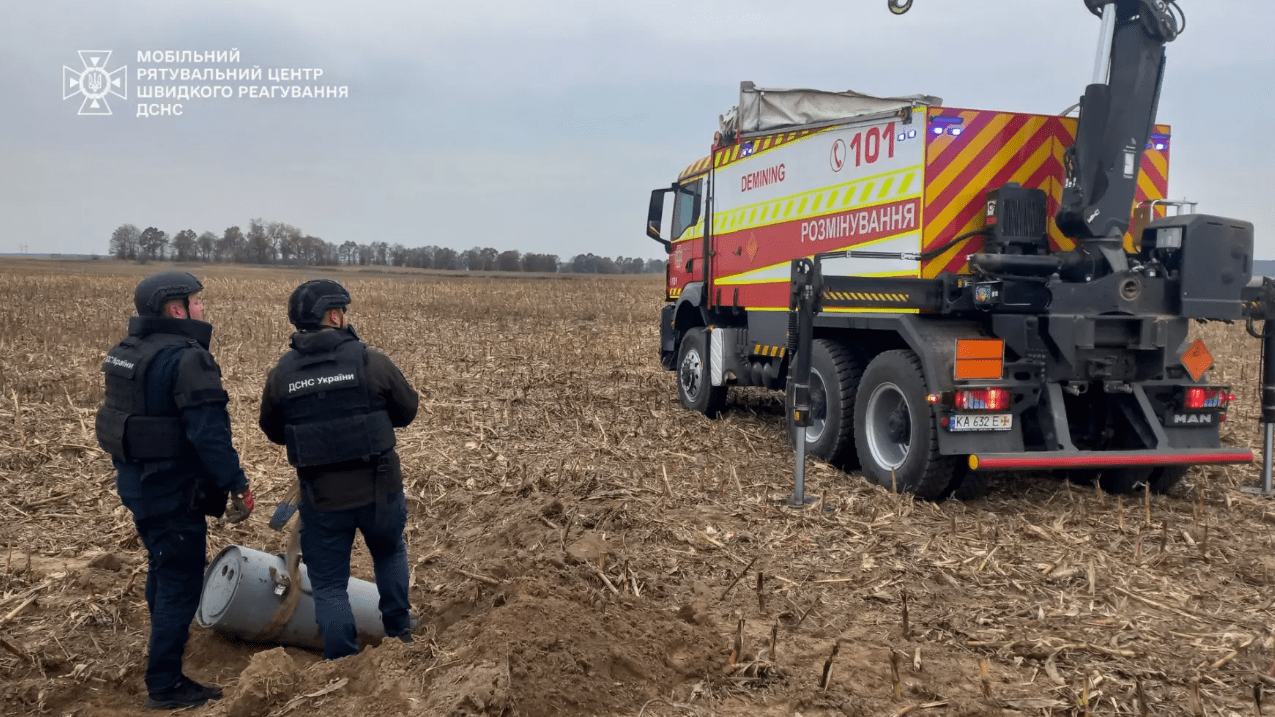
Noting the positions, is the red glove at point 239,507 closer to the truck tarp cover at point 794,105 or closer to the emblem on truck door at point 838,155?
the emblem on truck door at point 838,155

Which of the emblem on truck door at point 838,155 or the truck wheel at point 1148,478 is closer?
the truck wheel at point 1148,478

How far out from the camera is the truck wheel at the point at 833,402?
754 centimetres

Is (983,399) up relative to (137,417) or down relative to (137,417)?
down

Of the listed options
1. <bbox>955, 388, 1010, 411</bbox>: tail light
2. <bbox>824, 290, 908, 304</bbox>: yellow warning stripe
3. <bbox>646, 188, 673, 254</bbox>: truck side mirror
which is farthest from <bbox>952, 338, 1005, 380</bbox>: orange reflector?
<bbox>646, 188, 673, 254</bbox>: truck side mirror

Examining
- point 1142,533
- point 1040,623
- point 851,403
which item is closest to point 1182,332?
point 1142,533

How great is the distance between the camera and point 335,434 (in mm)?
3840

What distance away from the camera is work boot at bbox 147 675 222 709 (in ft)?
12.7

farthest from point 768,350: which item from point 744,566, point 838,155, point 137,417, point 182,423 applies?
point 137,417

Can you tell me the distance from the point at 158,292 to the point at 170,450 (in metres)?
0.64

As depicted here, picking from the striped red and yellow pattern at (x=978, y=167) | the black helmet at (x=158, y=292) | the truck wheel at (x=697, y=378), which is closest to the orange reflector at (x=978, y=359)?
the striped red and yellow pattern at (x=978, y=167)

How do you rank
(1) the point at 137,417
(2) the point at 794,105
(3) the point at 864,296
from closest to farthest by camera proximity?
(1) the point at 137,417 → (3) the point at 864,296 → (2) the point at 794,105

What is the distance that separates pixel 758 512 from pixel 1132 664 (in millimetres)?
2688

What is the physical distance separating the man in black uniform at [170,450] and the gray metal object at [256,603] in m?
0.24

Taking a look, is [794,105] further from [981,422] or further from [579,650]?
[579,650]
